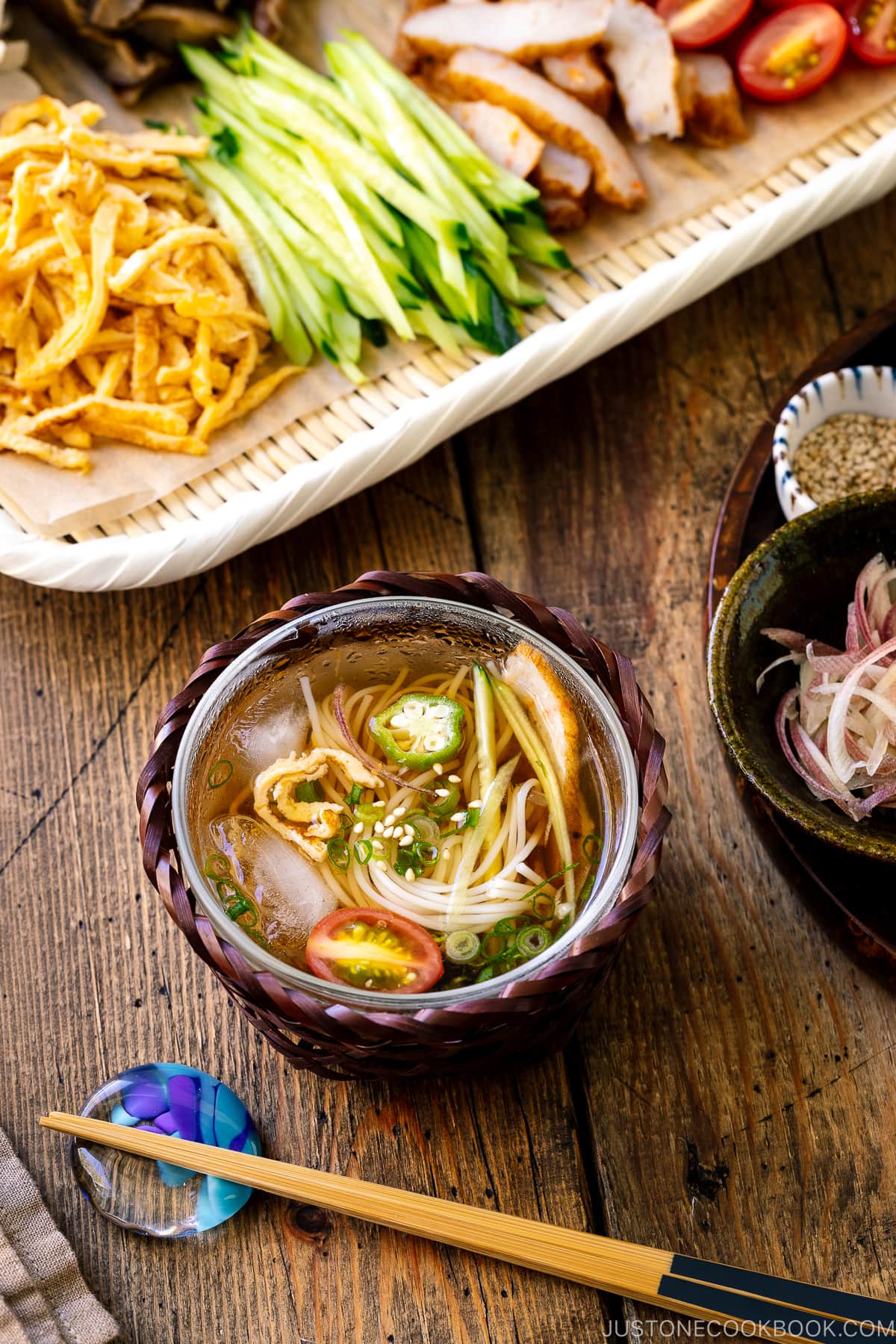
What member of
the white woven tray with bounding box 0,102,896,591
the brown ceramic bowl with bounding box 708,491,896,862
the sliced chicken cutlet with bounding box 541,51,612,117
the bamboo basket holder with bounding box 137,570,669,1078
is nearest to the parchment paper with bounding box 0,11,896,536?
the white woven tray with bounding box 0,102,896,591

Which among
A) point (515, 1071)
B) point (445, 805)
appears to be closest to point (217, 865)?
point (445, 805)

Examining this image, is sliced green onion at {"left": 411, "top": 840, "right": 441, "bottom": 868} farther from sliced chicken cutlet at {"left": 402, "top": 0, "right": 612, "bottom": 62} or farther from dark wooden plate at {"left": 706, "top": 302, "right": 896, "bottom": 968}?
sliced chicken cutlet at {"left": 402, "top": 0, "right": 612, "bottom": 62}

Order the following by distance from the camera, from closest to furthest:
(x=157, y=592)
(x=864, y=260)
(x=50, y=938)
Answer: (x=50, y=938) → (x=157, y=592) → (x=864, y=260)

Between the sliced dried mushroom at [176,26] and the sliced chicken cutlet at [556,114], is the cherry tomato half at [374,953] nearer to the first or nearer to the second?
the sliced chicken cutlet at [556,114]

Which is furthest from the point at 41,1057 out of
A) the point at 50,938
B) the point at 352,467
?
the point at 352,467

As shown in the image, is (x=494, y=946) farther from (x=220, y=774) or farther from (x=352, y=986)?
(x=220, y=774)

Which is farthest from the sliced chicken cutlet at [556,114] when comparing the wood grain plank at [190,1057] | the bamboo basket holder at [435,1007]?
the bamboo basket holder at [435,1007]

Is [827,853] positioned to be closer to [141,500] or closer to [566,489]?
[566,489]
